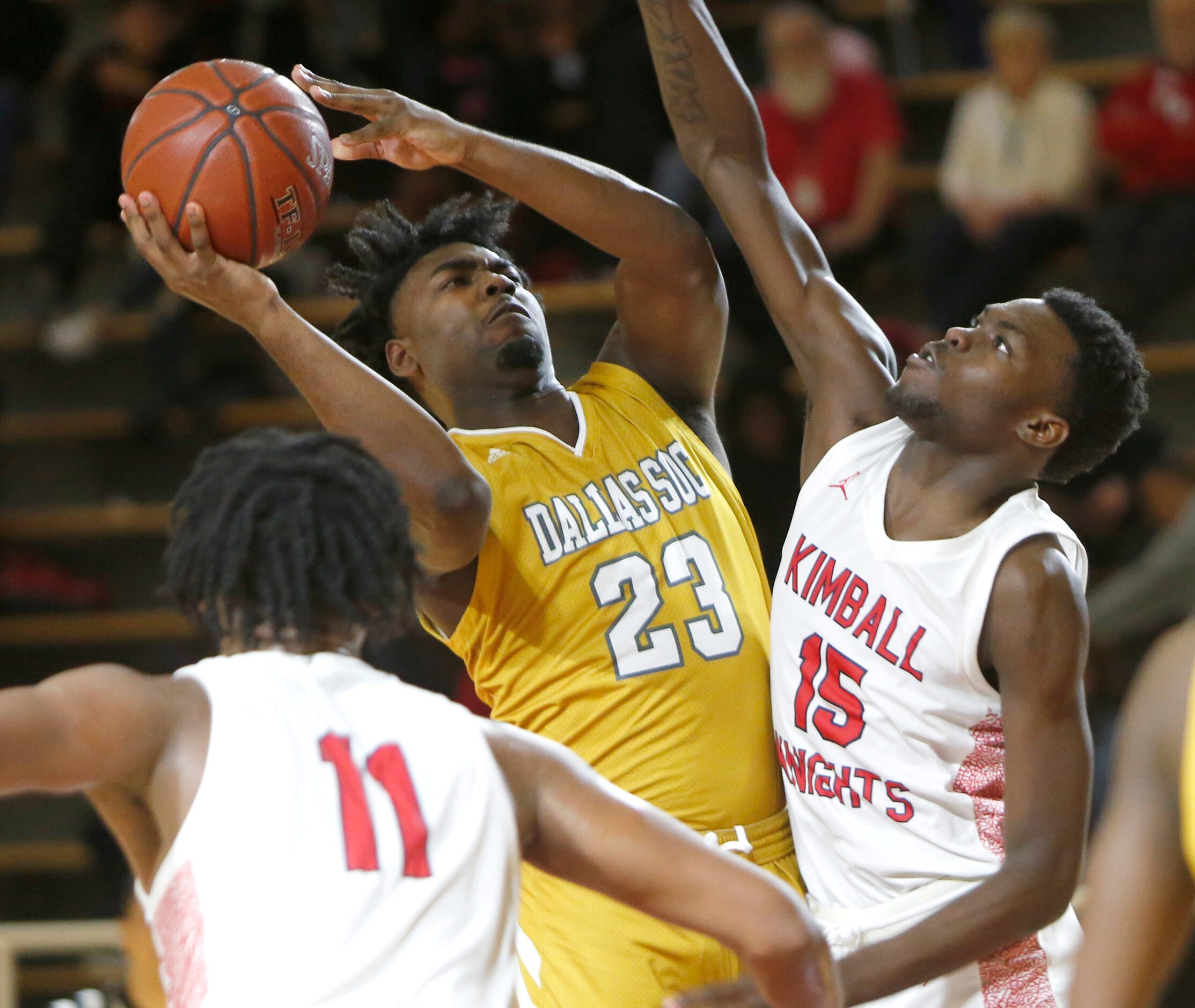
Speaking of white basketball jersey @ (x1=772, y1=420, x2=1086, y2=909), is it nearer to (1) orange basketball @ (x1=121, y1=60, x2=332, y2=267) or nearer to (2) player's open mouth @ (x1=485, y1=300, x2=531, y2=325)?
(2) player's open mouth @ (x1=485, y1=300, x2=531, y2=325)

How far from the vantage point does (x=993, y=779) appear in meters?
3.01

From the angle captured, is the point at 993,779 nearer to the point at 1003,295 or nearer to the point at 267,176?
the point at 267,176

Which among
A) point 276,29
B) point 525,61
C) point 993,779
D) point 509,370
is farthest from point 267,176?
point 276,29

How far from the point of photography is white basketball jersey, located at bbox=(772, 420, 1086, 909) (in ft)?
9.71

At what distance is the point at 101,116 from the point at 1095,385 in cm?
681

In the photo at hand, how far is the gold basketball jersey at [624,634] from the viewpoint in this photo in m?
3.33

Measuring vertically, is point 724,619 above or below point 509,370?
below

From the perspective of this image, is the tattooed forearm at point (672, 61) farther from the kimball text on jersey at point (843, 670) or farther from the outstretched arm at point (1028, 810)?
the outstretched arm at point (1028, 810)

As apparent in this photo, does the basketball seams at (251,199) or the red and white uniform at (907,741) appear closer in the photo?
the red and white uniform at (907,741)

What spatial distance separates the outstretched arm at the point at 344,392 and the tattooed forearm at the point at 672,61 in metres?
1.23

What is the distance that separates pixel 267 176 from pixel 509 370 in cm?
70

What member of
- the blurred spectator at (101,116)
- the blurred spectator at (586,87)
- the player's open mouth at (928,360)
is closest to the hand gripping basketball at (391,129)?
the player's open mouth at (928,360)

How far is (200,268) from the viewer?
3084 millimetres

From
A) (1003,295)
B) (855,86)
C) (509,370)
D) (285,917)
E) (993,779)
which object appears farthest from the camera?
(855,86)
